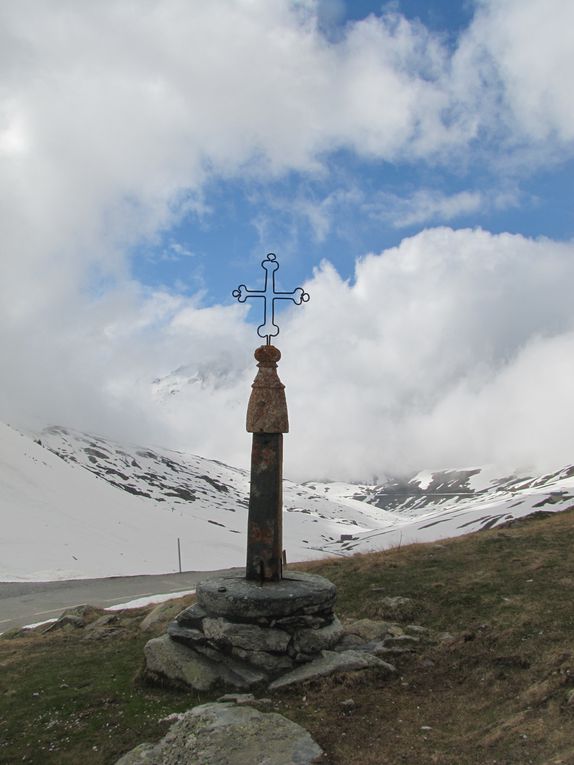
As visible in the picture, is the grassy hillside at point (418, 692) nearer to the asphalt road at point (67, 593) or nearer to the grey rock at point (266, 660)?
the grey rock at point (266, 660)

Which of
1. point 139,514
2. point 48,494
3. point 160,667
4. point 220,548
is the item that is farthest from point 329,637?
point 139,514

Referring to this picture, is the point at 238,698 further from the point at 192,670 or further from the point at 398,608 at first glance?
the point at 398,608

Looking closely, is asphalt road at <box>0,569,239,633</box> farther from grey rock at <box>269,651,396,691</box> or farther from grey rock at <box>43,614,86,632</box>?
grey rock at <box>269,651,396,691</box>

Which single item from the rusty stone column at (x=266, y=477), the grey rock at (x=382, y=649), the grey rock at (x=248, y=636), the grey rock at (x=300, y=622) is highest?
the rusty stone column at (x=266, y=477)

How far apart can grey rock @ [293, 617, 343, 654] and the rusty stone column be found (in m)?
1.43

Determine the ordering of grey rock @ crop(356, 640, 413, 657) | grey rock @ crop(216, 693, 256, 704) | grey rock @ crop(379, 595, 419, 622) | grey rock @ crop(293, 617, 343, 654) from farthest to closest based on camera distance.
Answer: grey rock @ crop(379, 595, 419, 622), grey rock @ crop(356, 640, 413, 657), grey rock @ crop(293, 617, 343, 654), grey rock @ crop(216, 693, 256, 704)

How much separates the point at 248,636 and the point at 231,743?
9.24 ft

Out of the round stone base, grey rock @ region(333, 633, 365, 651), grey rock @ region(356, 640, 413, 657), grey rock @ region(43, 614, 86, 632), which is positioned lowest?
grey rock @ region(43, 614, 86, 632)

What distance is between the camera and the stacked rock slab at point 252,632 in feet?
34.1

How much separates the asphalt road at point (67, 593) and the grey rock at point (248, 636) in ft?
69.0

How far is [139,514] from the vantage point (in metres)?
95.6

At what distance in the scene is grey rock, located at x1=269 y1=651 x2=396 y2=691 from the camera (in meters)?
10.0

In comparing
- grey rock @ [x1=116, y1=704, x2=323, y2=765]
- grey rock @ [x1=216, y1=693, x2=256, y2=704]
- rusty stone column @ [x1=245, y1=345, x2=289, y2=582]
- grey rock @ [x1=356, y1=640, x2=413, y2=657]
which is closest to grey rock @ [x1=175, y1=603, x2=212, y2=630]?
rusty stone column @ [x1=245, y1=345, x2=289, y2=582]

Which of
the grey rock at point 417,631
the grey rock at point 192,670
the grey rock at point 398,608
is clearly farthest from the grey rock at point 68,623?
the grey rock at point 417,631
